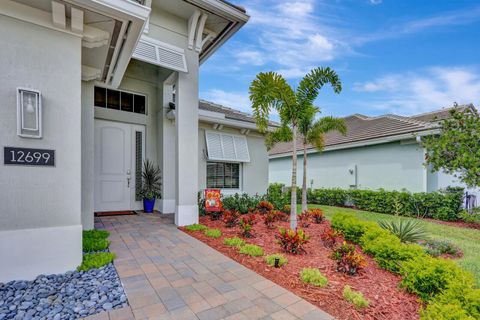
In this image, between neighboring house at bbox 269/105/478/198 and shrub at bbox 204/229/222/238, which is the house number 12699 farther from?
neighboring house at bbox 269/105/478/198

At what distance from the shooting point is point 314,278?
3.08m

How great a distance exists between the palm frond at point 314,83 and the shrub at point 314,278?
3993 mm

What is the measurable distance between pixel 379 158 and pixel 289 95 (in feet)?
26.5

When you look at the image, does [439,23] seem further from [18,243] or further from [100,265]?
[18,243]

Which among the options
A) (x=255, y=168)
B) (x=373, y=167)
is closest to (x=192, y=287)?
(x=255, y=168)

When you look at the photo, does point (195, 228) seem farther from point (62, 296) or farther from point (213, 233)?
point (62, 296)

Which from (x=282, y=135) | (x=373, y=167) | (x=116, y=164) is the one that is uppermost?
(x=282, y=135)

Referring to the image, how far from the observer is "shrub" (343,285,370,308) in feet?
8.40

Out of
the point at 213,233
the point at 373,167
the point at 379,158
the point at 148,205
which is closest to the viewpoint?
the point at 213,233

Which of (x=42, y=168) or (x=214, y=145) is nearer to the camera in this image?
(x=42, y=168)

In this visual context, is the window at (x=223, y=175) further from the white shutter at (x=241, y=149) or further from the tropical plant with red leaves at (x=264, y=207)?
the tropical plant with red leaves at (x=264, y=207)

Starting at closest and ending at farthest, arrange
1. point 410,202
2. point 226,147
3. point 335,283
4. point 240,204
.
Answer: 1. point 335,283
2. point 240,204
3. point 226,147
4. point 410,202

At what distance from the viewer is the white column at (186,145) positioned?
605 centimetres

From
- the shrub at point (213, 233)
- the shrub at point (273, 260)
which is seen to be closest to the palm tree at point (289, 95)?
the shrub at point (273, 260)
